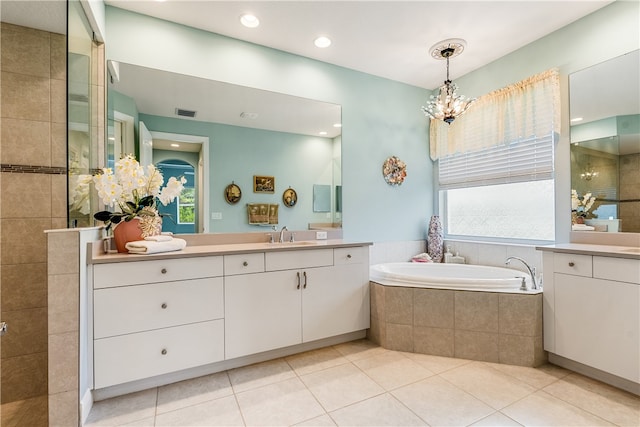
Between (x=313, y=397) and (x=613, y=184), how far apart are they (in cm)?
270

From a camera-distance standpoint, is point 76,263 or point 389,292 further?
point 389,292

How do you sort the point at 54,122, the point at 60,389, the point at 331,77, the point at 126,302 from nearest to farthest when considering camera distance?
the point at 60,389 → the point at 126,302 → the point at 54,122 → the point at 331,77

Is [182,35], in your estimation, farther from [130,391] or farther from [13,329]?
[130,391]

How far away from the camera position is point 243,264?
2.17 m

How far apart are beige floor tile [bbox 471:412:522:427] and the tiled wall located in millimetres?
1725

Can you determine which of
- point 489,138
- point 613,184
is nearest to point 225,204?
point 489,138

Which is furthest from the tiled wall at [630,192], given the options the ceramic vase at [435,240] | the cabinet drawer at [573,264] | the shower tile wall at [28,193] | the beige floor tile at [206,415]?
the shower tile wall at [28,193]

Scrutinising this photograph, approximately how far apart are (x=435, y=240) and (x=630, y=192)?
5.52 ft

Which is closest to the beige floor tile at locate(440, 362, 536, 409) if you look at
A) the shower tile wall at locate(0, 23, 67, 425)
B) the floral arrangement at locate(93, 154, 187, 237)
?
the floral arrangement at locate(93, 154, 187, 237)

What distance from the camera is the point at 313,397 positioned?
6.03ft

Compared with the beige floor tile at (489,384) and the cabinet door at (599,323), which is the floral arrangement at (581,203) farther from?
the beige floor tile at (489,384)

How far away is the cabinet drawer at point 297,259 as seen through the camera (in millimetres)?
2270

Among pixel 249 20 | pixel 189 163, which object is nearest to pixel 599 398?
pixel 189 163

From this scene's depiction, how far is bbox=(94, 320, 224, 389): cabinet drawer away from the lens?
5.75 feet
